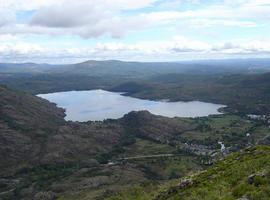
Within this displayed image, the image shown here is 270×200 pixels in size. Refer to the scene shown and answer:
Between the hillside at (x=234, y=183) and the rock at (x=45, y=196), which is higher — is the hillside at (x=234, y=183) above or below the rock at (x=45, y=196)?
above

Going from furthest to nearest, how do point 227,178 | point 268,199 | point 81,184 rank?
point 81,184, point 227,178, point 268,199

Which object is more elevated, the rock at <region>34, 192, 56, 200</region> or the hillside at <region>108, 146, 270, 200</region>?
the hillside at <region>108, 146, 270, 200</region>

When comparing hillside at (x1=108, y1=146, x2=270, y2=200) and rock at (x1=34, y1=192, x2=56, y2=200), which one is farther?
rock at (x1=34, y1=192, x2=56, y2=200)

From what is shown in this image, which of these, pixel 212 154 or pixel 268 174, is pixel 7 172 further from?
pixel 268 174

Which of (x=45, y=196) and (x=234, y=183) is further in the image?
(x=45, y=196)

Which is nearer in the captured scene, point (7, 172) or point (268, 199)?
point (268, 199)

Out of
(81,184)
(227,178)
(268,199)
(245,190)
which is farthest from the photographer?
(81,184)

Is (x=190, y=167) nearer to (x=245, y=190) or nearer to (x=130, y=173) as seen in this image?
(x=130, y=173)

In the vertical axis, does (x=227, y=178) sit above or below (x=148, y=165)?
above

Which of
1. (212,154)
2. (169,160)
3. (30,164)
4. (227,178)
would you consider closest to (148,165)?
(169,160)

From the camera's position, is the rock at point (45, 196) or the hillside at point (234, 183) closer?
the hillside at point (234, 183)

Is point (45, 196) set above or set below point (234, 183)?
below
